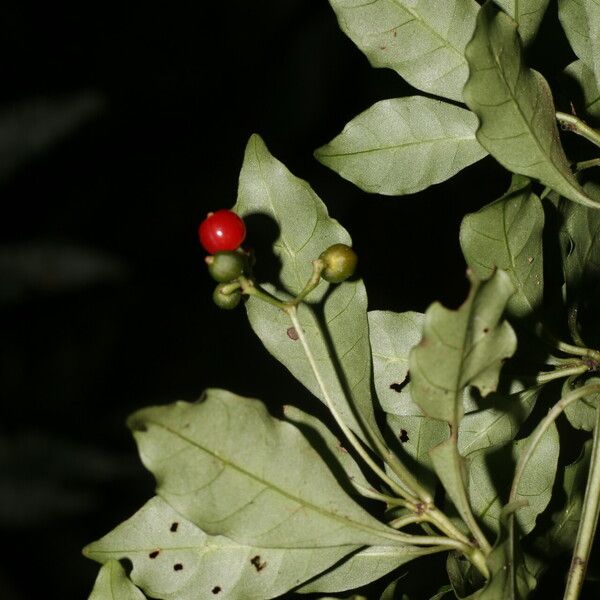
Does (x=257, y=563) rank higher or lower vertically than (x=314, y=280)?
lower

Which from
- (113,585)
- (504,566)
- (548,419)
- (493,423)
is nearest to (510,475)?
(493,423)

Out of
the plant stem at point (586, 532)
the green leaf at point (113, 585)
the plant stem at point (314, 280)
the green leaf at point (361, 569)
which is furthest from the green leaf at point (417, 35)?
the green leaf at point (113, 585)

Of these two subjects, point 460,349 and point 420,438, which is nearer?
point 460,349

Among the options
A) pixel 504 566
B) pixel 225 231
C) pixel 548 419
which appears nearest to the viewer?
pixel 504 566

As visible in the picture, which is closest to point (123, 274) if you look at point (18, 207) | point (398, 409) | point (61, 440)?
point (18, 207)

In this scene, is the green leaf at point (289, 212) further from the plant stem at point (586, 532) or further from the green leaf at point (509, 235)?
the plant stem at point (586, 532)

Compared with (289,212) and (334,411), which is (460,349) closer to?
(334,411)
